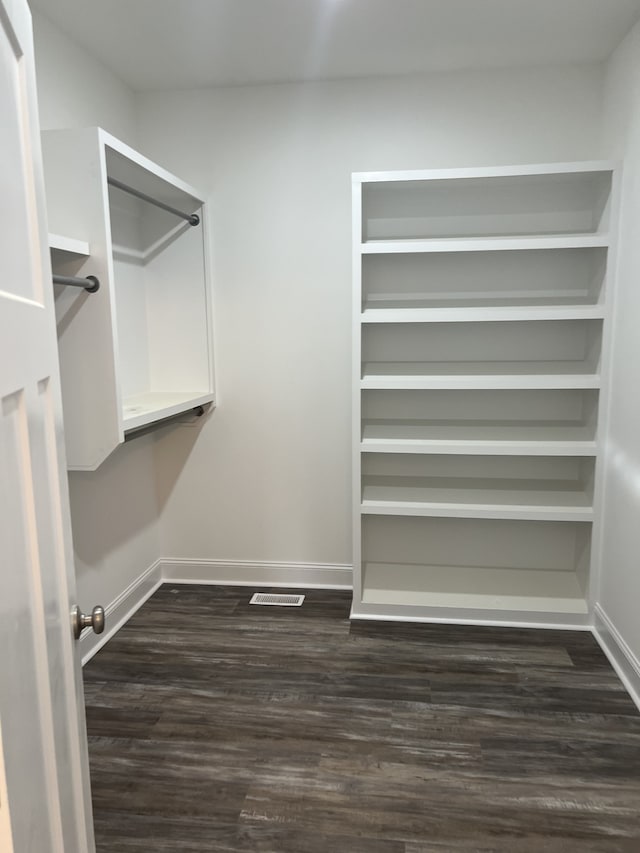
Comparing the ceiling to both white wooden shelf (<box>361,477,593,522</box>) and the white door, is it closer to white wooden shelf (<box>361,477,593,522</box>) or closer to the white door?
the white door

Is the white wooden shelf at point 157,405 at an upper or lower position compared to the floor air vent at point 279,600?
upper

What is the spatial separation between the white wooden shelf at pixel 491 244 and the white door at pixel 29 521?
75.7 inches

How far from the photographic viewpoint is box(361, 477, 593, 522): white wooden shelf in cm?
290

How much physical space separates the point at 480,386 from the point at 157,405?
1.43 meters

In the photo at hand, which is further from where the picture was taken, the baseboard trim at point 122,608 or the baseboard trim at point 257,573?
the baseboard trim at point 257,573

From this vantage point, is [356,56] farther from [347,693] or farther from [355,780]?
[355,780]

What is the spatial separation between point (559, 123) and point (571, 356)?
3.48ft

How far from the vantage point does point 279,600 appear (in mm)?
3287

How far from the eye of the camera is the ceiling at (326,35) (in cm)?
234

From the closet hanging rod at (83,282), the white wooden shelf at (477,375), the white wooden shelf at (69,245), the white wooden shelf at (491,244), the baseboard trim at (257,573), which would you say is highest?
the white wooden shelf at (491,244)

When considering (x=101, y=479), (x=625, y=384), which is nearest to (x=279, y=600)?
(x=101, y=479)

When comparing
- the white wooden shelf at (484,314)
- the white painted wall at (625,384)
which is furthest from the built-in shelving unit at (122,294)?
the white painted wall at (625,384)

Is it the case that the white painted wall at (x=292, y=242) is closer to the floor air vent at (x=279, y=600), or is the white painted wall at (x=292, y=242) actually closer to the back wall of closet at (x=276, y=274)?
the back wall of closet at (x=276, y=274)

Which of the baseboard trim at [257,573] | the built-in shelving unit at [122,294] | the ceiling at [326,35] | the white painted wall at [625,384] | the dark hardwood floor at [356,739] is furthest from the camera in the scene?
the baseboard trim at [257,573]
